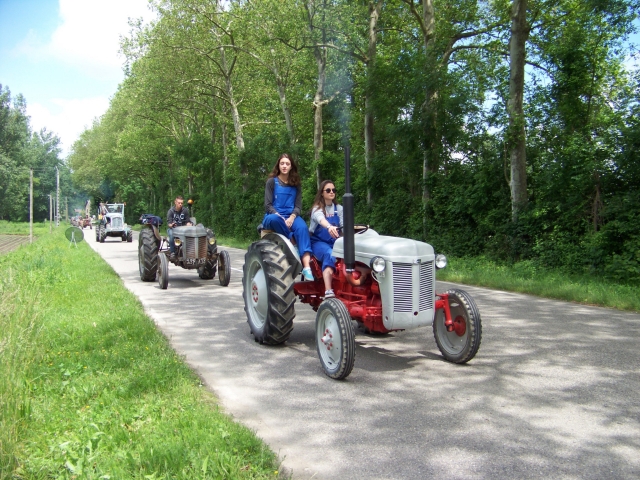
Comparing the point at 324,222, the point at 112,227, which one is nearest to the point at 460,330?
the point at 324,222

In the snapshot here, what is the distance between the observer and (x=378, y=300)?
591 cm

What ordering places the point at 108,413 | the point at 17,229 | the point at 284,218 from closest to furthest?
1. the point at 108,413
2. the point at 284,218
3. the point at 17,229

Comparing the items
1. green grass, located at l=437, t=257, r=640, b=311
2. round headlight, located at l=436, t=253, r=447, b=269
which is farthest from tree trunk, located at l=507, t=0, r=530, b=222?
round headlight, located at l=436, t=253, r=447, b=269

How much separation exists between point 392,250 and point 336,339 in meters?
0.95

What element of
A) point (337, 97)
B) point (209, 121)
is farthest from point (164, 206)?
point (337, 97)

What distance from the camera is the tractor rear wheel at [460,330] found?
5.70 metres

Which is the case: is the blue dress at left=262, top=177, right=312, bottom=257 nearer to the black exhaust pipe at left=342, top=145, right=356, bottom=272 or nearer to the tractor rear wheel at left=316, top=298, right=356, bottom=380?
the tractor rear wheel at left=316, top=298, right=356, bottom=380

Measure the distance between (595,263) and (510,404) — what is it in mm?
8250

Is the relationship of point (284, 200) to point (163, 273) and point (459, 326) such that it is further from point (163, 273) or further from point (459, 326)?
point (163, 273)

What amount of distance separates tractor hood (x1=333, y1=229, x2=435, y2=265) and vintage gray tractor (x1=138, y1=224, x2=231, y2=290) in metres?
7.22

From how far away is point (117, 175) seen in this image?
6738 centimetres

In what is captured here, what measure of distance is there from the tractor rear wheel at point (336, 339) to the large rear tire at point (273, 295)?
2.71 ft

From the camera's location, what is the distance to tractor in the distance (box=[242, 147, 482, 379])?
5480 mm

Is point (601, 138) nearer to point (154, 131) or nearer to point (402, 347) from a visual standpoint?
point (402, 347)
